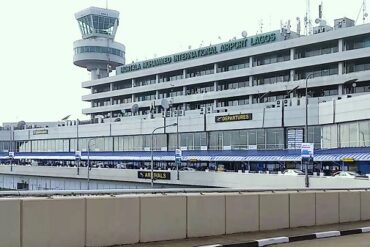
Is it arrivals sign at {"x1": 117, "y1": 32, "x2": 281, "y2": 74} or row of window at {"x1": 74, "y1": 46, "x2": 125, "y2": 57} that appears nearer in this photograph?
arrivals sign at {"x1": 117, "y1": 32, "x2": 281, "y2": 74}

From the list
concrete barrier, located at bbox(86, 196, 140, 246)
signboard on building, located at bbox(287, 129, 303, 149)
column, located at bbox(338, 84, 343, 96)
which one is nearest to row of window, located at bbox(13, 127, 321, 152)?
signboard on building, located at bbox(287, 129, 303, 149)

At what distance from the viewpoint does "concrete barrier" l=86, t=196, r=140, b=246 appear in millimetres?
10578

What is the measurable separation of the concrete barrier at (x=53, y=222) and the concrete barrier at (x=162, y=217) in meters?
1.49

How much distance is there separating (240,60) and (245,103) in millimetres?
7760

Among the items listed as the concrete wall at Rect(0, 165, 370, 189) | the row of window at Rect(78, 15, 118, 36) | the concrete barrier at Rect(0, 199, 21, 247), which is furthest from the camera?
the row of window at Rect(78, 15, 118, 36)

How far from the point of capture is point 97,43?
127438 millimetres

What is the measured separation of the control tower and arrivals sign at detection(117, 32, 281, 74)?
1354 cm

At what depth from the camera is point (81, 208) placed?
10.4 meters

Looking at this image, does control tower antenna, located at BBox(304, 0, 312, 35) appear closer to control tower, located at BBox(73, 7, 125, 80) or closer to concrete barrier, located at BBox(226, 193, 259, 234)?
control tower, located at BBox(73, 7, 125, 80)

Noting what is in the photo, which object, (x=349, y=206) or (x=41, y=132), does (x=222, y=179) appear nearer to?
(x=349, y=206)

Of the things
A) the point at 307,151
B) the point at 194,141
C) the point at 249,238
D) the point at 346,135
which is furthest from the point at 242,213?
the point at 194,141

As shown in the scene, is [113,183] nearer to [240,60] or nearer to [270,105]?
[270,105]

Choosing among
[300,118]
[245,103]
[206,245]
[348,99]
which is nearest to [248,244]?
[206,245]

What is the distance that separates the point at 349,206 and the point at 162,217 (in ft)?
24.0
